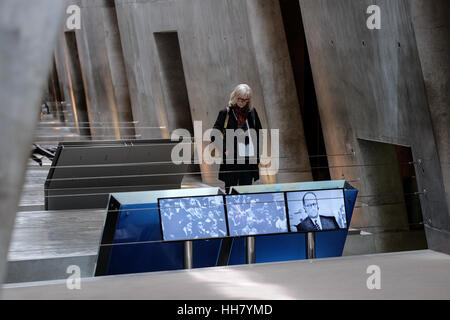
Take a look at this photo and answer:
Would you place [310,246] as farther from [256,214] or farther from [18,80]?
[18,80]

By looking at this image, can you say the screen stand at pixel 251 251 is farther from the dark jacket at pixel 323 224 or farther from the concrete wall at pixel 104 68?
the concrete wall at pixel 104 68

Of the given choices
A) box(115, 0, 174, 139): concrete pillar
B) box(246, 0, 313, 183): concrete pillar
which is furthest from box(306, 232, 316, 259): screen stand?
box(115, 0, 174, 139): concrete pillar

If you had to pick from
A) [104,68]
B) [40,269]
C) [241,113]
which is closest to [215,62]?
[241,113]

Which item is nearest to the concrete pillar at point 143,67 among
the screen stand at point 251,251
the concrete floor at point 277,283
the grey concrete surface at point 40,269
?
the grey concrete surface at point 40,269

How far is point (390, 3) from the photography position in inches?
220

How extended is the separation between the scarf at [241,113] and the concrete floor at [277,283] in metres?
2.38

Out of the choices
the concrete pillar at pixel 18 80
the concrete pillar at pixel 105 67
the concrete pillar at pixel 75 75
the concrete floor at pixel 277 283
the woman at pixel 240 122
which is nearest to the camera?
the concrete pillar at pixel 18 80

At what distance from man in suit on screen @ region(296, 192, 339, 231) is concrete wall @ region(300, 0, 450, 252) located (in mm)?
590

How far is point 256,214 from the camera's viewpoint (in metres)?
4.81

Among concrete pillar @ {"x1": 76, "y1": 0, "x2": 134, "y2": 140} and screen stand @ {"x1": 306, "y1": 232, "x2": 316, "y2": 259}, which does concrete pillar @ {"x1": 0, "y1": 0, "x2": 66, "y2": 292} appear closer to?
screen stand @ {"x1": 306, "y1": 232, "x2": 316, "y2": 259}

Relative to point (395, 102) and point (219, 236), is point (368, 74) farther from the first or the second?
point (219, 236)

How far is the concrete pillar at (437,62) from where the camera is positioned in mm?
4848

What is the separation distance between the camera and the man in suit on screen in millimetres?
4840
